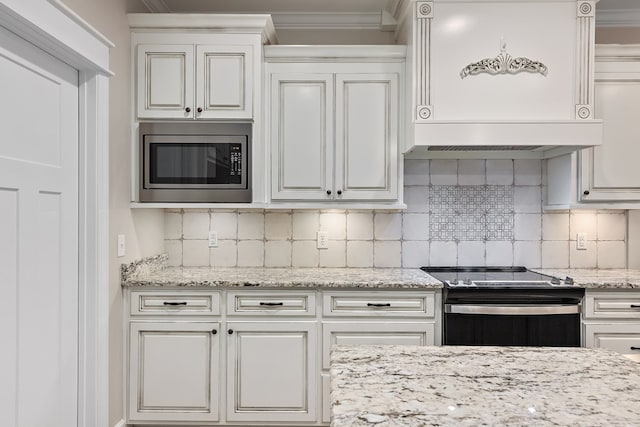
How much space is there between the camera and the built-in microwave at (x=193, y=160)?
2.67 meters

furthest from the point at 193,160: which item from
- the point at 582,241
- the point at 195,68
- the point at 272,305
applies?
the point at 582,241

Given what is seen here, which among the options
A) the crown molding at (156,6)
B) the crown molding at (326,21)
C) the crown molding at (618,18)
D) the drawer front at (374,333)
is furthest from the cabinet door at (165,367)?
the crown molding at (618,18)

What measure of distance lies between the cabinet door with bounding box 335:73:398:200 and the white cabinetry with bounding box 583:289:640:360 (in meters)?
1.28

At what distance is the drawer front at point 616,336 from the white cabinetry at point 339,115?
4.48 feet

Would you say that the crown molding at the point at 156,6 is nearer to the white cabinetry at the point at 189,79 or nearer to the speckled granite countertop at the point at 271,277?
the white cabinetry at the point at 189,79

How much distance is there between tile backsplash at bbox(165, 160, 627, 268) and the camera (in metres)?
3.14

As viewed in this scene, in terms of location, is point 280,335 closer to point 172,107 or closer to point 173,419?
point 173,419

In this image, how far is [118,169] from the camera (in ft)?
8.14

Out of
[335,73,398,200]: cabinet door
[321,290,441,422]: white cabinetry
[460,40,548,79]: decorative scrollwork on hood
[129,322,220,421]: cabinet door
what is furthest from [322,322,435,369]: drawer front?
[460,40,548,79]: decorative scrollwork on hood

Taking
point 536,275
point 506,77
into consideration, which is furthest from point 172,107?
point 536,275

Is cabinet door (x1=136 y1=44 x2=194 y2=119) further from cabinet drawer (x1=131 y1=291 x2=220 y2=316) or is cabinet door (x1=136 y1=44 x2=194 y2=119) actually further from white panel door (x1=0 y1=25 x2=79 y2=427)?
cabinet drawer (x1=131 y1=291 x2=220 y2=316)

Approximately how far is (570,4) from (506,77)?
549mm

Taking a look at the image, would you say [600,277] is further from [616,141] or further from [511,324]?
[616,141]

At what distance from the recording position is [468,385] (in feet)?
3.28
